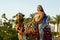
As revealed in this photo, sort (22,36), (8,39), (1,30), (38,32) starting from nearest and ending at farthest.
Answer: (22,36)
(38,32)
(8,39)
(1,30)

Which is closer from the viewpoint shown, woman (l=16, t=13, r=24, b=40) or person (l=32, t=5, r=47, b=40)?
woman (l=16, t=13, r=24, b=40)

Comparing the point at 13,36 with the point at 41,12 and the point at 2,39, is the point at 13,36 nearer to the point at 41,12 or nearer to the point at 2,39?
the point at 2,39

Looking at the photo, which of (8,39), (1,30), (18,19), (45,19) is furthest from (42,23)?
(1,30)

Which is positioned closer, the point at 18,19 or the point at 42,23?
the point at 18,19

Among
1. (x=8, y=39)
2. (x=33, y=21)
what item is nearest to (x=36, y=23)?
(x=33, y=21)

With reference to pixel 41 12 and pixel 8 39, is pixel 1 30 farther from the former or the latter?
pixel 41 12

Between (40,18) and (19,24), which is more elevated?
(40,18)

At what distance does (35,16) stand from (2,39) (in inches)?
199

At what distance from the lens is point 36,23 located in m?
5.14

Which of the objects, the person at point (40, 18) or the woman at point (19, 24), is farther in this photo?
the person at point (40, 18)

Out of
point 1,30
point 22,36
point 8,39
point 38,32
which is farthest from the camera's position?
point 1,30

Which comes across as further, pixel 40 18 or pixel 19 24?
pixel 40 18

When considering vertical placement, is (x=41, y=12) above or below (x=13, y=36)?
above

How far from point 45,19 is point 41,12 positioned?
0.18 meters
